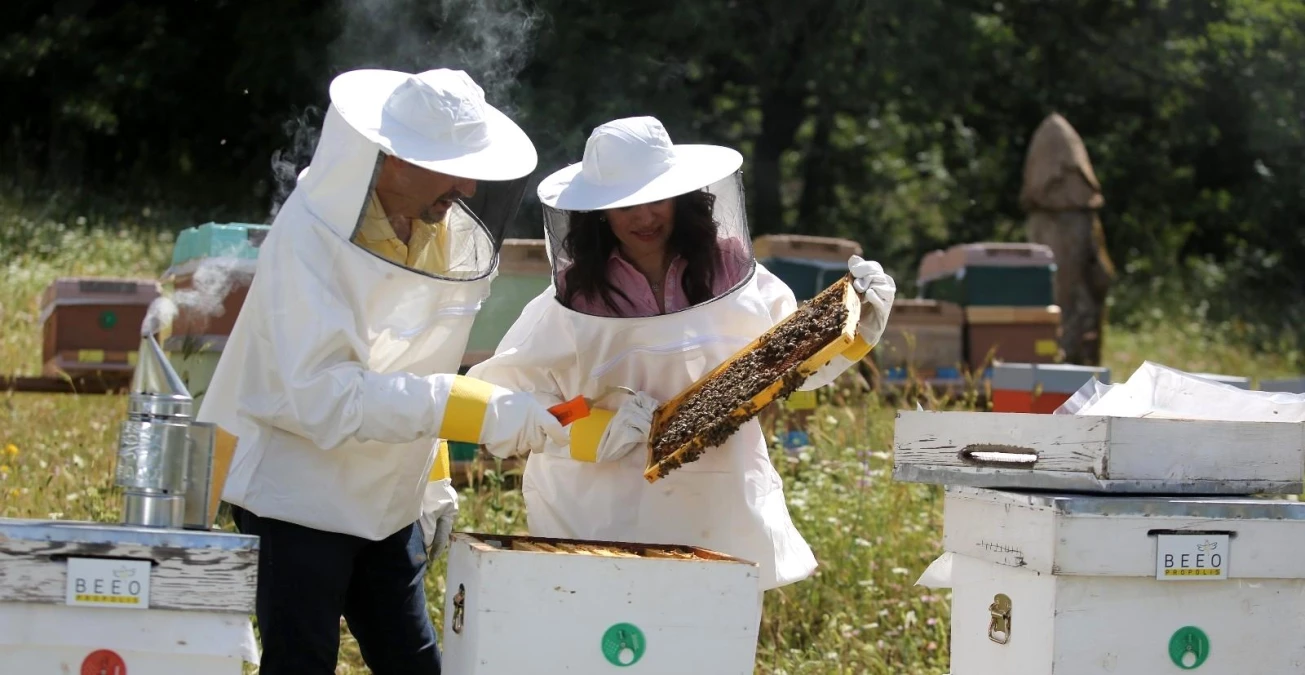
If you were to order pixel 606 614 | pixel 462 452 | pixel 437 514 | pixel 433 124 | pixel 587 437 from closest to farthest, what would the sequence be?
pixel 606 614 < pixel 433 124 < pixel 587 437 < pixel 437 514 < pixel 462 452

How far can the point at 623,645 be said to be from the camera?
7.75 feet

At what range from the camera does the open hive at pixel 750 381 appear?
254cm

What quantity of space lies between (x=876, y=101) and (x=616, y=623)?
13131mm

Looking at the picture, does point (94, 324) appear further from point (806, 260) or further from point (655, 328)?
point (655, 328)

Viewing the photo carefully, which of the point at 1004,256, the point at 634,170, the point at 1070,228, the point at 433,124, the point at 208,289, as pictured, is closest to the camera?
the point at 433,124

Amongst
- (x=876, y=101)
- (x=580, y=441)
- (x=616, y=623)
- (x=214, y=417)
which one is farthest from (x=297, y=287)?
(x=876, y=101)

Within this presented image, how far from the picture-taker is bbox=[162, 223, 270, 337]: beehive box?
4414 mm

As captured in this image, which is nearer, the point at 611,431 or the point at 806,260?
the point at 611,431

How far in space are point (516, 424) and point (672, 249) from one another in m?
0.59

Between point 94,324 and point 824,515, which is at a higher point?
point 94,324

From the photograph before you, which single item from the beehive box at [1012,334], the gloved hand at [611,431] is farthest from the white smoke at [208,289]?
the beehive box at [1012,334]

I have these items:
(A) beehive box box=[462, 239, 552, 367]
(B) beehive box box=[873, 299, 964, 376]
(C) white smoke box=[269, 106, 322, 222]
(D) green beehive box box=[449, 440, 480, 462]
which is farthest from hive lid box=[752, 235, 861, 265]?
(D) green beehive box box=[449, 440, 480, 462]

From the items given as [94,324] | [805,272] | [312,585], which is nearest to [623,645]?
[312,585]

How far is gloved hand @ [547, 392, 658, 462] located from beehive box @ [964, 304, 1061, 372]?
494 centimetres
